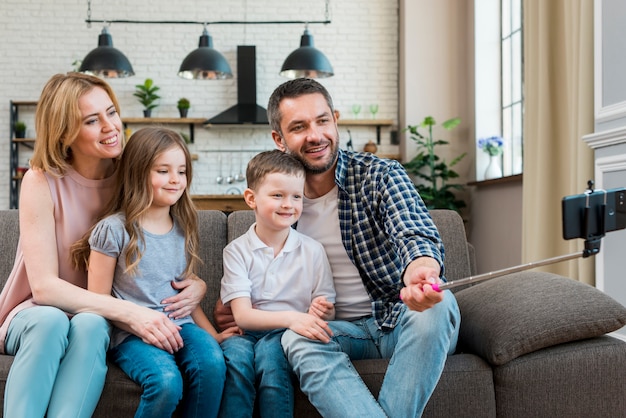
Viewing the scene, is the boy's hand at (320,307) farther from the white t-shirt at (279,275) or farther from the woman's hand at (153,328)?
the woman's hand at (153,328)

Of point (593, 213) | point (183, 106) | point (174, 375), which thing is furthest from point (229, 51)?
point (593, 213)

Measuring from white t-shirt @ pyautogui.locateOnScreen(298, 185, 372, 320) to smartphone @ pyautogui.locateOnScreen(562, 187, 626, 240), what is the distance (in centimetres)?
93

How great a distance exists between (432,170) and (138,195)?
414cm

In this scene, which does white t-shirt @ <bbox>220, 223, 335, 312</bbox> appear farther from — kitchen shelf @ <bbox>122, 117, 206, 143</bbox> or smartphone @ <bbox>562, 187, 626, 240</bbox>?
kitchen shelf @ <bbox>122, 117, 206, 143</bbox>

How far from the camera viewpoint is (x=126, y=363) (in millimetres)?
1729

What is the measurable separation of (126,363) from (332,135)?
2.76 feet

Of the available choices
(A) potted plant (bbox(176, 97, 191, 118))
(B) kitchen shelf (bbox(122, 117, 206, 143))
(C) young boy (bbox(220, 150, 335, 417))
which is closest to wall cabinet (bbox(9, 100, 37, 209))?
(B) kitchen shelf (bbox(122, 117, 206, 143))

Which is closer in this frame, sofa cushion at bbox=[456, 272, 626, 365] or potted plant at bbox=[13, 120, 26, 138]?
sofa cushion at bbox=[456, 272, 626, 365]

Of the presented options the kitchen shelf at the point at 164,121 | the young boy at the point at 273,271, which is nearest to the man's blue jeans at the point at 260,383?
the young boy at the point at 273,271

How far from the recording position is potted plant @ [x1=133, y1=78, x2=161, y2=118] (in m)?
6.47

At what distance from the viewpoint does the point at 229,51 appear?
6.69 m

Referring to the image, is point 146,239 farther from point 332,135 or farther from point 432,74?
point 432,74

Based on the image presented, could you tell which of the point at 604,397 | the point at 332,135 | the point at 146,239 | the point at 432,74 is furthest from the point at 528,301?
the point at 432,74

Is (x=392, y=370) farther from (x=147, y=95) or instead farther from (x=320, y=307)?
(x=147, y=95)
